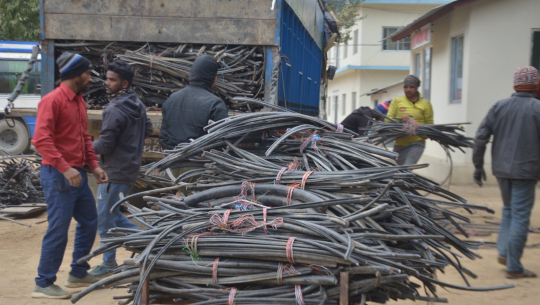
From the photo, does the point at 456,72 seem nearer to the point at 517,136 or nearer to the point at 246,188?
the point at 517,136

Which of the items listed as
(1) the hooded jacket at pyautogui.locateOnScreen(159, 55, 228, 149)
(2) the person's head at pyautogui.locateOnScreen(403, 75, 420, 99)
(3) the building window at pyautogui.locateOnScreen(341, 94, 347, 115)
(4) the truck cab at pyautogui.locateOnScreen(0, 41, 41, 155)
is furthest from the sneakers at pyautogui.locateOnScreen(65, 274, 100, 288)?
(3) the building window at pyautogui.locateOnScreen(341, 94, 347, 115)

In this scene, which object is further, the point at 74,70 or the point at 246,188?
the point at 74,70

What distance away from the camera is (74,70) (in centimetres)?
392

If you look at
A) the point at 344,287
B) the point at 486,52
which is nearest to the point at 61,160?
the point at 344,287

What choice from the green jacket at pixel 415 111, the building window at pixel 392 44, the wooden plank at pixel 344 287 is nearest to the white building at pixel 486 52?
the green jacket at pixel 415 111

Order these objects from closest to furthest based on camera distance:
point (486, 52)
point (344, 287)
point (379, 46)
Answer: point (344, 287), point (486, 52), point (379, 46)

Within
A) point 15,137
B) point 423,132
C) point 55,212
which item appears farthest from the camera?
point 15,137

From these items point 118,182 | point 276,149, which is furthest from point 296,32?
point 276,149

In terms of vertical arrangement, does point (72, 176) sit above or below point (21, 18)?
below

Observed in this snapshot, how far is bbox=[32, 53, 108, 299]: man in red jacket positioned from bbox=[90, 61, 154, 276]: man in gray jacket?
0.19m

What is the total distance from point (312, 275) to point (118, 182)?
2604 mm

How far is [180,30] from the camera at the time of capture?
5754 millimetres

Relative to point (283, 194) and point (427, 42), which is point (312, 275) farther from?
point (427, 42)

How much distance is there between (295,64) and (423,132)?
276cm
